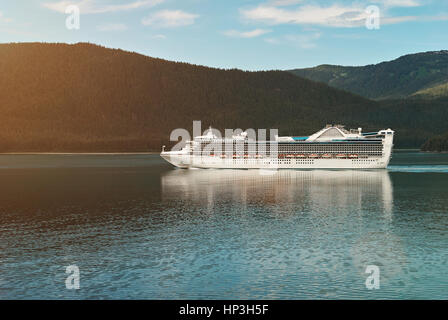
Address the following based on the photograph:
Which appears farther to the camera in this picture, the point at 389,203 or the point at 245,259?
the point at 389,203

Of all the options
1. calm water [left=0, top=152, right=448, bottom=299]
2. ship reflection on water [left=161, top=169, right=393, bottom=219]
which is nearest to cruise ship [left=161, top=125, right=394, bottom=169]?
ship reflection on water [left=161, top=169, right=393, bottom=219]

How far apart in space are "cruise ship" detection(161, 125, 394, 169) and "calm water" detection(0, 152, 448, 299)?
53287mm

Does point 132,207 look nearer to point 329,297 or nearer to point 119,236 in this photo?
point 119,236

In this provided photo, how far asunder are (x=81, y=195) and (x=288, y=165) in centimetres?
5835

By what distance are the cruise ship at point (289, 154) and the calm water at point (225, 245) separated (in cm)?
5329

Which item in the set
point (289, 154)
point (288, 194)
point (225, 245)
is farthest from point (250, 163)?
point (225, 245)

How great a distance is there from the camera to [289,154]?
109 m

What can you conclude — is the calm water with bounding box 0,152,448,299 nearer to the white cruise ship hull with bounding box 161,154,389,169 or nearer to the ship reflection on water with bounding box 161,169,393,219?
the ship reflection on water with bounding box 161,169,393,219

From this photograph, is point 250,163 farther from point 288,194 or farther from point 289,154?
point 288,194

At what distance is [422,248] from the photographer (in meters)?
27.3

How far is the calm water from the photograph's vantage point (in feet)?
67.4
